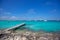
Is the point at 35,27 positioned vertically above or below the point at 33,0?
below

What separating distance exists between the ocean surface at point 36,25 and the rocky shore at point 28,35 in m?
0.11

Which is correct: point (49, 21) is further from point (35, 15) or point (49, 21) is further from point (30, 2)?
point (30, 2)

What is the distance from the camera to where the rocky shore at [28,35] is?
1.93 meters

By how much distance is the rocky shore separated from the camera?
1.93 m

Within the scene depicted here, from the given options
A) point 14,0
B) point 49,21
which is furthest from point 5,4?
point 49,21

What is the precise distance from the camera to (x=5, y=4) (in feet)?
6.80

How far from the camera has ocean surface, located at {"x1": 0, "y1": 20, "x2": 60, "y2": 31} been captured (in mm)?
1982

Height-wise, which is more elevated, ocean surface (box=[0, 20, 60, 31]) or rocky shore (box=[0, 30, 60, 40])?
ocean surface (box=[0, 20, 60, 31])

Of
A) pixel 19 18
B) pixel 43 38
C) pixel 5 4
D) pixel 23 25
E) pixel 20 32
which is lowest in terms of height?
pixel 43 38

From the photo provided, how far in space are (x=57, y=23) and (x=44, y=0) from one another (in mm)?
581

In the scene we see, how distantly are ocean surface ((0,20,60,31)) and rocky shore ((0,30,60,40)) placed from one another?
0.11m

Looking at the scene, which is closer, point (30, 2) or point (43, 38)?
point (43, 38)

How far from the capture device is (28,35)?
6.41 feet

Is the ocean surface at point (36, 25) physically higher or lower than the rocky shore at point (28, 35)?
higher
